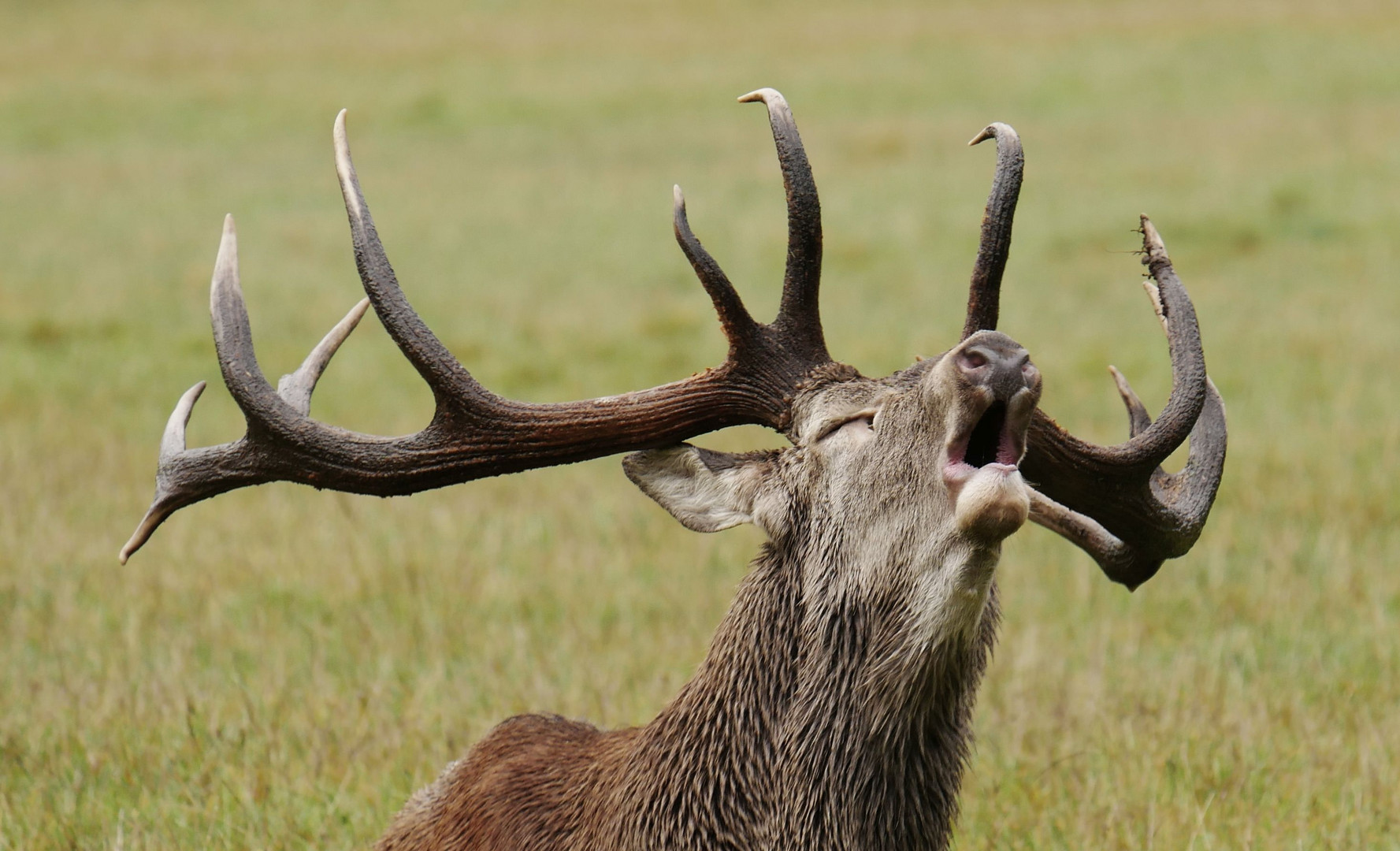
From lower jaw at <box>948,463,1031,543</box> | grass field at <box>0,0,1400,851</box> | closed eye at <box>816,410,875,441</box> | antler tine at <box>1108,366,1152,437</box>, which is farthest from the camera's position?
grass field at <box>0,0,1400,851</box>

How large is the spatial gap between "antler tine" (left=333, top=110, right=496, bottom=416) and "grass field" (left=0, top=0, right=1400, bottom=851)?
1.45m

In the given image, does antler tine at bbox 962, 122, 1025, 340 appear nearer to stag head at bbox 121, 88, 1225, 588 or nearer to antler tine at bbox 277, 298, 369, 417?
stag head at bbox 121, 88, 1225, 588

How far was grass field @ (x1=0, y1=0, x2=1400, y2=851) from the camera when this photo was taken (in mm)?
4719

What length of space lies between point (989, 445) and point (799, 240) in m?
0.60

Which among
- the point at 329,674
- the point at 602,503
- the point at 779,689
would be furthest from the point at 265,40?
the point at 779,689

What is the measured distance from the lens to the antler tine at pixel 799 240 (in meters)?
3.34

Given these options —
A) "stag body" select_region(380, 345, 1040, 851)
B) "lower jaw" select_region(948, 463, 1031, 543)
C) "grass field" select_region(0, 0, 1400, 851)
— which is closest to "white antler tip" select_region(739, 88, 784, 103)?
"stag body" select_region(380, 345, 1040, 851)

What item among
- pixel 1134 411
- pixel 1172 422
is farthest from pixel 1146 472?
pixel 1134 411

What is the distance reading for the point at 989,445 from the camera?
3156mm

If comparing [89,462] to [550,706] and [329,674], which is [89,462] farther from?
[550,706]

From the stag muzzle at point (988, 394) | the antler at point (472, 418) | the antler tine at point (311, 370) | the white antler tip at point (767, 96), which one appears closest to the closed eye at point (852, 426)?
the antler at point (472, 418)

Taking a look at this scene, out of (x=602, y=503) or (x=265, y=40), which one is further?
(x=265, y=40)

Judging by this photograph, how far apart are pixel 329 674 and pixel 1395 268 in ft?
37.2

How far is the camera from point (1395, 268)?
1391cm
